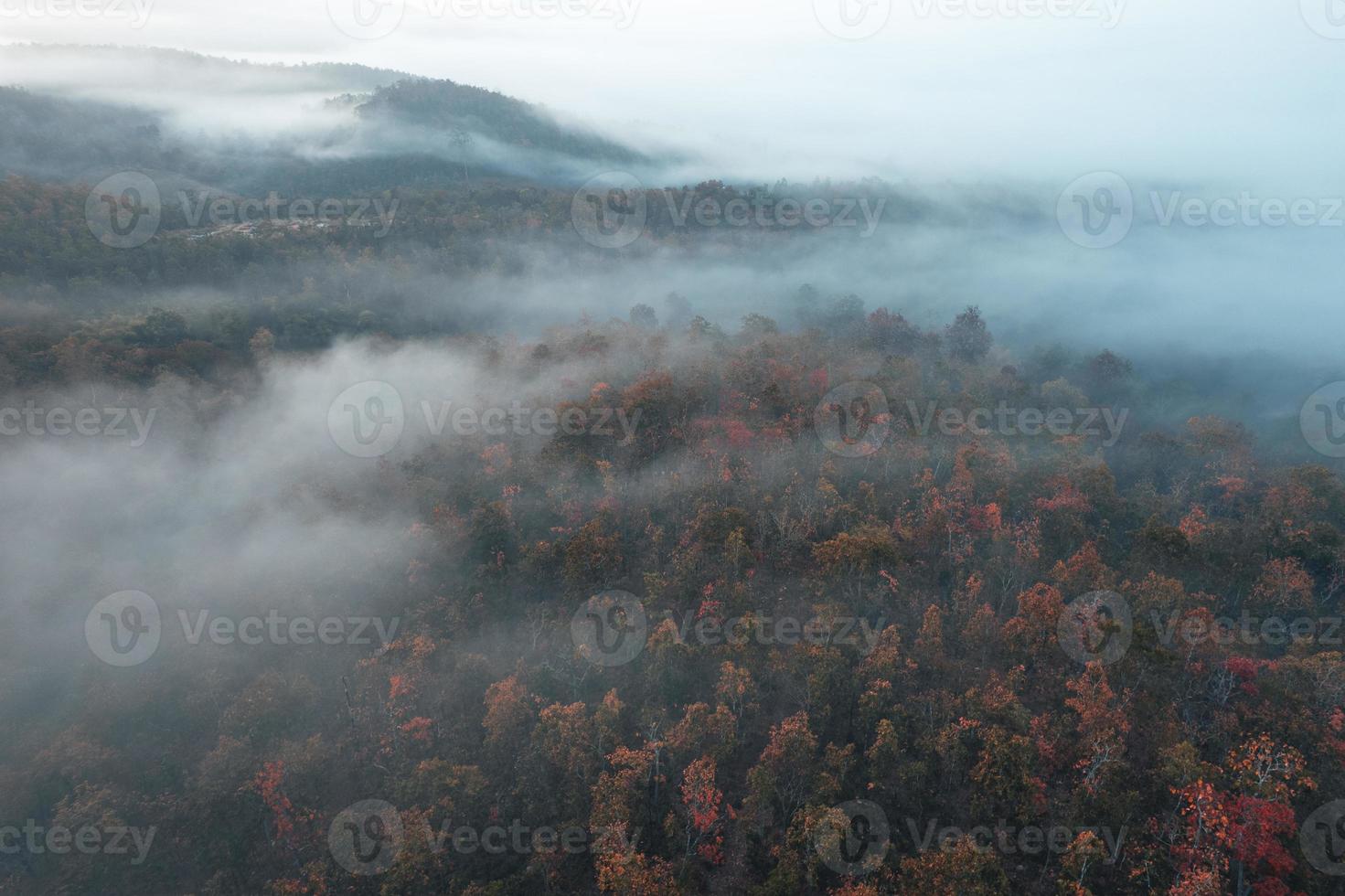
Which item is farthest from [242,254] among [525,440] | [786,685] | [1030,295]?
[1030,295]

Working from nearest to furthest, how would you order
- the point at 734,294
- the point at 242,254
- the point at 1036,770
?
the point at 1036,770 → the point at 242,254 → the point at 734,294

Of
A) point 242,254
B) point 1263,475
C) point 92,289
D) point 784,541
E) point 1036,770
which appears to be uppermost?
point 242,254

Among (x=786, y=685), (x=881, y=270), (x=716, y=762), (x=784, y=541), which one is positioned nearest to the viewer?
(x=716, y=762)

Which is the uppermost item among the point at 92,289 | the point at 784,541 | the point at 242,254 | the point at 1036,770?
the point at 242,254

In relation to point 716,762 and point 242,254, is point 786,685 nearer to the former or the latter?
point 716,762

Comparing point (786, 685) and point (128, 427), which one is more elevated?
point (128, 427)

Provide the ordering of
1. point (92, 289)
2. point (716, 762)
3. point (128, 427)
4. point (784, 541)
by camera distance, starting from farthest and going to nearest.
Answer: point (92, 289), point (128, 427), point (784, 541), point (716, 762)

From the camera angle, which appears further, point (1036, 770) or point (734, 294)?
point (734, 294)

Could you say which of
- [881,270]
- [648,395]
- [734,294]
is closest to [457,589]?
[648,395]

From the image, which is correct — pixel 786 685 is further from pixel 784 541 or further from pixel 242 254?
pixel 242 254
